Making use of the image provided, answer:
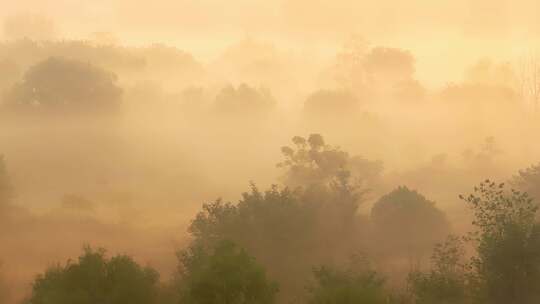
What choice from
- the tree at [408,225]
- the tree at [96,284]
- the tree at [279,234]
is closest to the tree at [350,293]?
the tree at [96,284]

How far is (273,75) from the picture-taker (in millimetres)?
184125

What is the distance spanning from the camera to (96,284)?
40.0 metres

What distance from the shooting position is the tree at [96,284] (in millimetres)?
39375

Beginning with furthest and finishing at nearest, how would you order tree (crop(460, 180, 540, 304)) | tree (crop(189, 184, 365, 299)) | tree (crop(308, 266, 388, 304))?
tree (crop(189, 184, 365, 299))
tree (crop(460, 180, 540, 304))
tree (crop(308, 266, 388, 304))

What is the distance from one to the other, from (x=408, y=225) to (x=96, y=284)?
34.8 m

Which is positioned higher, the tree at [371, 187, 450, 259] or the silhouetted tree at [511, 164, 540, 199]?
the silhouetted tree at [511, 164, 540, 199]

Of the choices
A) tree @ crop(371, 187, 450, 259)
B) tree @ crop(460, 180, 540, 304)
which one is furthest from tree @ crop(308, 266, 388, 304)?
tree @ crop(371, 187, 450, 259)

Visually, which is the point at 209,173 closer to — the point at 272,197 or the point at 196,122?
the point at 196,122

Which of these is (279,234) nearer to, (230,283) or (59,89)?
(230,283)

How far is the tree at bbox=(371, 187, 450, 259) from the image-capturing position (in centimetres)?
6322

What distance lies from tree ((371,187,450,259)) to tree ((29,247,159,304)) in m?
30.1

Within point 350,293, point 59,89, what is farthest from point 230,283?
point 59,89

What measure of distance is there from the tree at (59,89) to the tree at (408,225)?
70.2m

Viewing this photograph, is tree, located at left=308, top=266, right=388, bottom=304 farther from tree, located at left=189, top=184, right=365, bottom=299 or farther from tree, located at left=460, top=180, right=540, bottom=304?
tree, located at left=189, top=184, right=365, bottom=299
